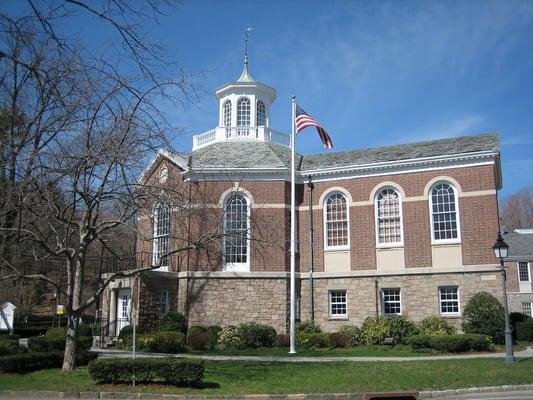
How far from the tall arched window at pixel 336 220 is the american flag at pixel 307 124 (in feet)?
11.3

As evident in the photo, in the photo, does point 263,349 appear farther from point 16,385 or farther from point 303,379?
point 16,385

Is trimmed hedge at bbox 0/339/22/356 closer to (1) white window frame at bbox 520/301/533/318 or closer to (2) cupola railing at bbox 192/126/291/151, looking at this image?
(2) cupola railing at bbox 192/126/291/151

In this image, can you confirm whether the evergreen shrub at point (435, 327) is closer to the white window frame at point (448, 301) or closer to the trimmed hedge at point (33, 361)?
the white window frame at point (448, 301)

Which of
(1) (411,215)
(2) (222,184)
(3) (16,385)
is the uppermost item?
(2) (222,184)

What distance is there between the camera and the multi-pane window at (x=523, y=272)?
1913 inches

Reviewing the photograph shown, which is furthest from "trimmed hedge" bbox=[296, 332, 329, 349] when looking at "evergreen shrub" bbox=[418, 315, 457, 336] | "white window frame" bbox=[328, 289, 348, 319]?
"evergreen shrub" bbox=[418, 315, 457, 336]

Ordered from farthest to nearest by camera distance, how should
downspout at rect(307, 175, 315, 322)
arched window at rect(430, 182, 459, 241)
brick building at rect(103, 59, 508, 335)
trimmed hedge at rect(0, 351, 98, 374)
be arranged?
1. downspout at rect(307, 175, 315, 322)
2. arched window at rect(430, 182, 459, 241)
3. brick building at rect(103, 59, 508, 335)
4. trimmed hedge at rect(0, 351, 98, 374)

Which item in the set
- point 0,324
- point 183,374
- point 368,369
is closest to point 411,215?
point 368,369

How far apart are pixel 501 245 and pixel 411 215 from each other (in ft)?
27.9

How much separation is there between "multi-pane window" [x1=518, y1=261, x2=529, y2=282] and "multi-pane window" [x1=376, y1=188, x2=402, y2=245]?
85.8ft

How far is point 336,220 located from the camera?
29.5 metres

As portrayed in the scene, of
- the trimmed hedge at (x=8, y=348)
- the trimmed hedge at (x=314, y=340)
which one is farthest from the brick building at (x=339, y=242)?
the trimmed hedge at (x=8, y=348)

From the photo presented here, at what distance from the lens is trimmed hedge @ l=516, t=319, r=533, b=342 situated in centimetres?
2802

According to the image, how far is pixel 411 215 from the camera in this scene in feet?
91.5
